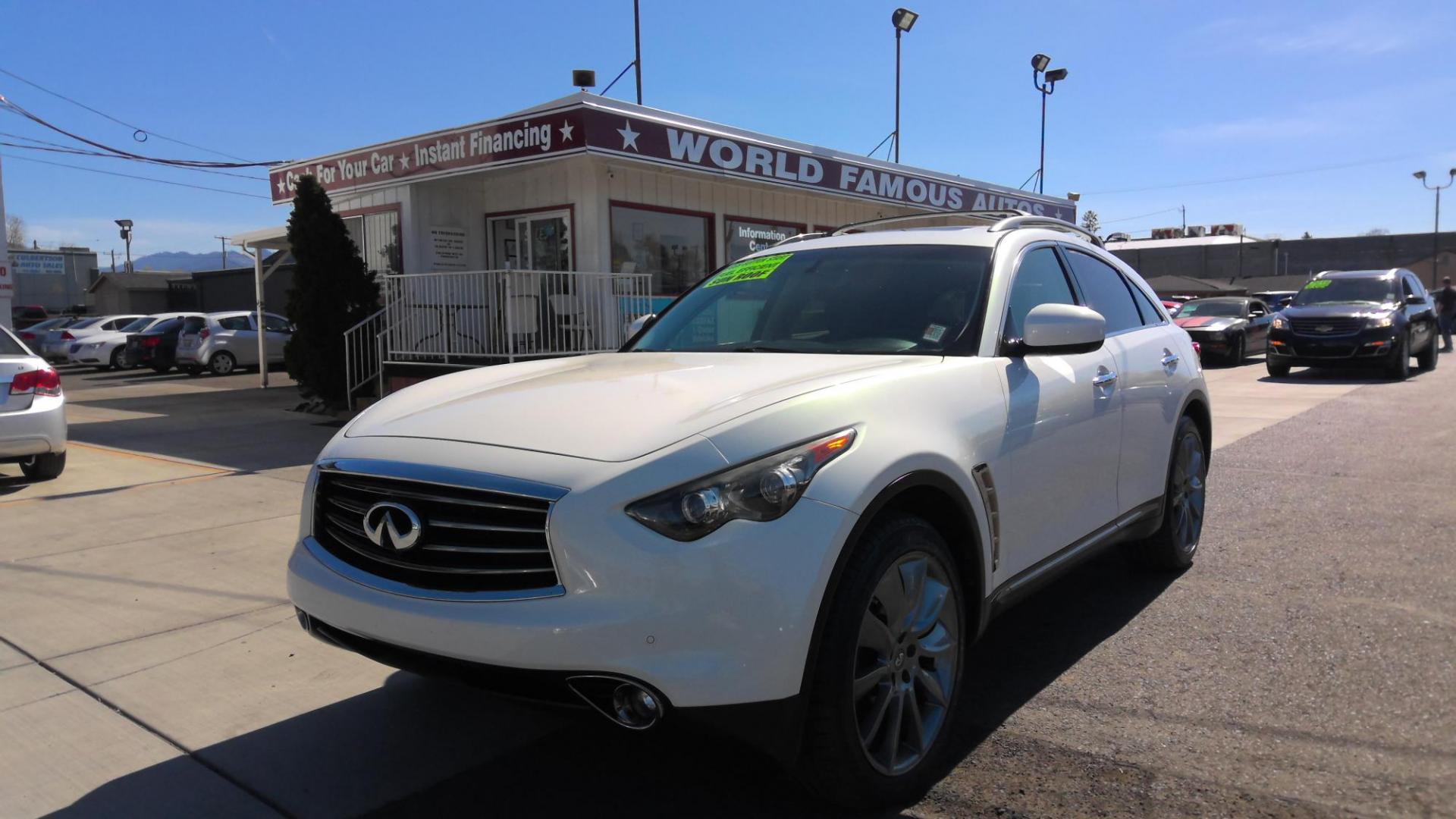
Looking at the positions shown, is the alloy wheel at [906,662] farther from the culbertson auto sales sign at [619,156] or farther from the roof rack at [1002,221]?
the culbertson auto sales sign at [619,156]

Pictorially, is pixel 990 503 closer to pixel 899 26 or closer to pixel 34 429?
pixel 34 429

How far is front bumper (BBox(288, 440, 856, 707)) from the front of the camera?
7.57 ft

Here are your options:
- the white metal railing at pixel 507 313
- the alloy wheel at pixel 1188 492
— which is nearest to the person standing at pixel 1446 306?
the white metal railing at pixel 507 313

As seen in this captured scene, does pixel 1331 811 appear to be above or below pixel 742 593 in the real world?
below

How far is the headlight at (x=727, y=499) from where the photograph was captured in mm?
2367

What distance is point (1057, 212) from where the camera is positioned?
22.0 meters

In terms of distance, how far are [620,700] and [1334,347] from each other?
16.6m

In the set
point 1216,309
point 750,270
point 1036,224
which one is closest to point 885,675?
point 750,270

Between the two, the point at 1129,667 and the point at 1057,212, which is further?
the point at 1057,212

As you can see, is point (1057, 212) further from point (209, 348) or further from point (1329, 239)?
point (1329, 239)

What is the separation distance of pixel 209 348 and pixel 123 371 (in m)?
5.24

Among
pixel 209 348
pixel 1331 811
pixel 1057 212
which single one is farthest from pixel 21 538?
pixel 1057 212

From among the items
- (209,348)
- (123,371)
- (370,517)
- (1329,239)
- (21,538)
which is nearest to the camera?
(370,517)

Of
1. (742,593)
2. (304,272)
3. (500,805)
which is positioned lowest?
(500,805)
